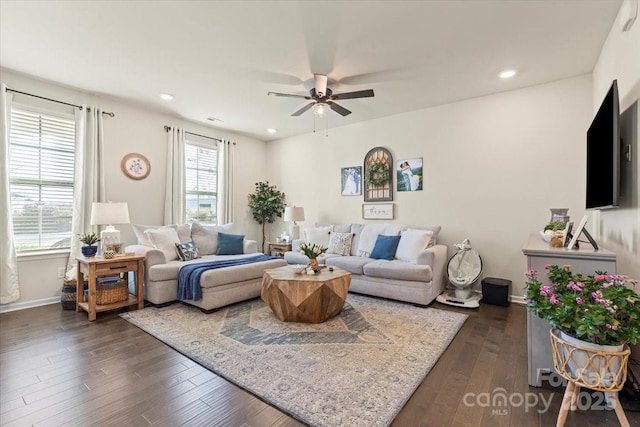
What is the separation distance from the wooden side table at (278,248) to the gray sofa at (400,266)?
2.49 ft

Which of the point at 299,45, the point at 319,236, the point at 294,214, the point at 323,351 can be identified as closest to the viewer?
the point at 323,351

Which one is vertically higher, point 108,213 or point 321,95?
point 321,95

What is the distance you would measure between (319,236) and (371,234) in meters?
0.95

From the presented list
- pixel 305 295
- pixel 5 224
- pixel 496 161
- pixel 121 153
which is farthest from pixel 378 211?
pixel 5 224

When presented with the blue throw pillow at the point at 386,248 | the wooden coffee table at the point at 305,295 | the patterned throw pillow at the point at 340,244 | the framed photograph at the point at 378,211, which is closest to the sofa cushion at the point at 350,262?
the blue throw pillow at the point at 386,248

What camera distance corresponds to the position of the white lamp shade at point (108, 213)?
11.4ft

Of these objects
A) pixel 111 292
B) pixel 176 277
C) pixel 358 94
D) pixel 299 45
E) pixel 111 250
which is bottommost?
pixel 111 292

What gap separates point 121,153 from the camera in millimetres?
4367

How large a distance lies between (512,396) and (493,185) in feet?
9.31

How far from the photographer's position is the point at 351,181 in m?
5.34

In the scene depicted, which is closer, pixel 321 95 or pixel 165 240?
pixel 321 95

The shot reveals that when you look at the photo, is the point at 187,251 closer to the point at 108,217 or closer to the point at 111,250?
the point at 111,250

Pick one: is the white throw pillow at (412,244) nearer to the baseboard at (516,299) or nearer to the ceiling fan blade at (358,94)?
the baseboard at (516,299)

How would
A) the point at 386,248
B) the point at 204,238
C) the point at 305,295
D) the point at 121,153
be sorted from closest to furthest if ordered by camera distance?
the point at 305,295 < the point at 386,248 < the point at 121,153 < the point at 204,238
